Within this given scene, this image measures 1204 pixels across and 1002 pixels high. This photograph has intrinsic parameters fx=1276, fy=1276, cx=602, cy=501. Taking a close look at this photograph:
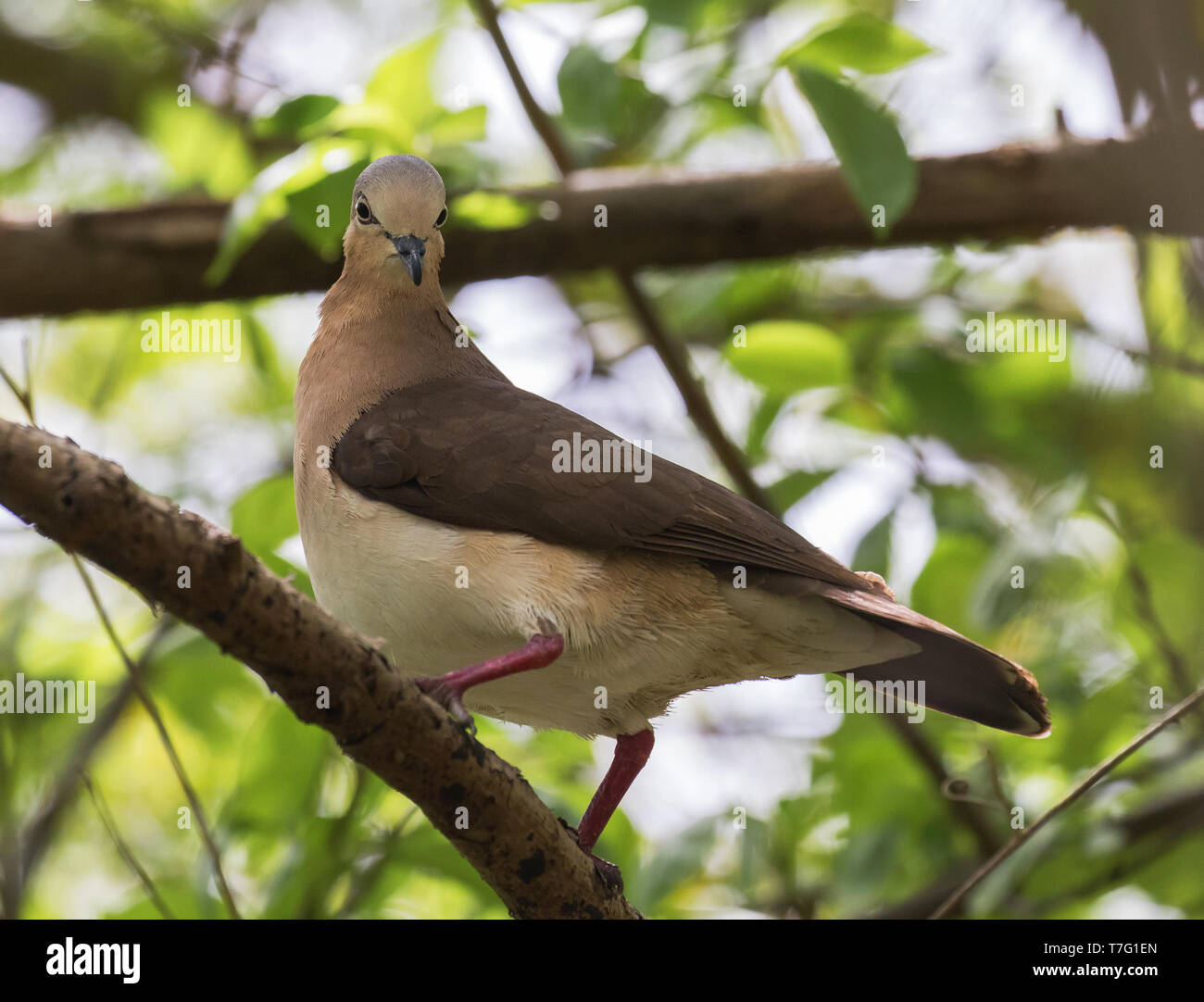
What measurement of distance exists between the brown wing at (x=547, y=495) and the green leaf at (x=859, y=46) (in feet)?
6.98

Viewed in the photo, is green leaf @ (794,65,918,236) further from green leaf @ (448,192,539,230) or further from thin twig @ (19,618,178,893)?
thin twig @ (19,618,178,893)

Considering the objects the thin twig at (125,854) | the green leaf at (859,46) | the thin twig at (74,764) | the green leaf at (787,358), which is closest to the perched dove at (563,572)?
the thin twig at (125,854)

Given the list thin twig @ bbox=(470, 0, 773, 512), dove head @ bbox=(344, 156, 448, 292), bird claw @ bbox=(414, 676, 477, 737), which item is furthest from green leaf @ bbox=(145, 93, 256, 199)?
bird claw @ bbox=(414, 676, 477, 737)

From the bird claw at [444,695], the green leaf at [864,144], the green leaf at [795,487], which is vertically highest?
the green leaf at [864,144]

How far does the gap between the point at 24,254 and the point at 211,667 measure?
2.44 meters

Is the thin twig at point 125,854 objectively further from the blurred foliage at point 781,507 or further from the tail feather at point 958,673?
the tail feather at point 958,673

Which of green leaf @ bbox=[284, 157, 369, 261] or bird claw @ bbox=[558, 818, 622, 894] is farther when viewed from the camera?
green leaf @ bbox=[284, 157, 369, 261]

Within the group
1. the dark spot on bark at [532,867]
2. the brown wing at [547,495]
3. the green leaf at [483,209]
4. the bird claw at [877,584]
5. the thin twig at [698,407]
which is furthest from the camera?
the thin twig at [698,407]

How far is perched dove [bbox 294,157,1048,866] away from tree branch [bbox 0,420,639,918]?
516 millimetres

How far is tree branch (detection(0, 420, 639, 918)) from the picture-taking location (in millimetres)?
2727

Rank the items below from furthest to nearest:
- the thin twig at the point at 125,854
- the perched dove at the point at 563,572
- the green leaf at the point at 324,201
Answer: the green leaf at the point at 324,201
the perched dove at the point at 563,572
the thin twig at the point at 125,854

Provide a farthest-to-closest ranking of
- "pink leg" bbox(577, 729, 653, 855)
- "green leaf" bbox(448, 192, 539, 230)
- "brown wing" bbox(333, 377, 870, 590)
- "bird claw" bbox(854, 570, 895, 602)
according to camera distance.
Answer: "green leaf" bbox(448, 192, 539, 230) → "pink leg" bbox(577, 729, 653, 855) → "bird claw" bbox(854, 570, 895, 602) → "brown wing" bbox(333, 377, 870, 590)

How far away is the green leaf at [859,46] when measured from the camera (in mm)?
5492
